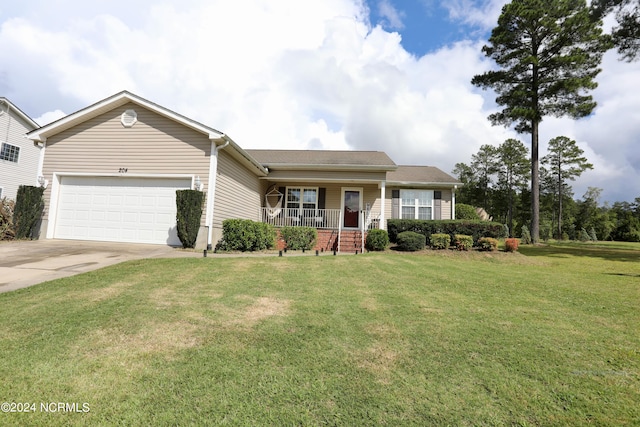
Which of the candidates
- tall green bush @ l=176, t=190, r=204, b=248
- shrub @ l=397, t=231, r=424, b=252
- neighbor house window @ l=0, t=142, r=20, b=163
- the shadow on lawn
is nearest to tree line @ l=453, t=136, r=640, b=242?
the shadow on lawn

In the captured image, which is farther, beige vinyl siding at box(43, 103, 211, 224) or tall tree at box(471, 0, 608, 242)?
tall tree at box(471, 0, 608, 242)

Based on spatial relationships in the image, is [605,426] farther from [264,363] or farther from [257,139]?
[257,139]

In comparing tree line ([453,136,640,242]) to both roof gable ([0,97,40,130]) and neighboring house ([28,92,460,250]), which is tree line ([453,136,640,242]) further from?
roof gable ([0,97,40,130])

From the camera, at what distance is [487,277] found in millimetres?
6555

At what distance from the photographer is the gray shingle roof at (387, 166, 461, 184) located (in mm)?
15853

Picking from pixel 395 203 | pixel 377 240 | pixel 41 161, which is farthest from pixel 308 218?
pixel 41 161

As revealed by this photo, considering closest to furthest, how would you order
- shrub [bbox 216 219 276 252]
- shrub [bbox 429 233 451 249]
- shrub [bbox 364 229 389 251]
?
shrub [bbox 216 219 276 252]
shrub [bbox 364 229 389 251]
shrub [bbox 429 233 451 249]

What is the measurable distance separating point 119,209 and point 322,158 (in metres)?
9.02

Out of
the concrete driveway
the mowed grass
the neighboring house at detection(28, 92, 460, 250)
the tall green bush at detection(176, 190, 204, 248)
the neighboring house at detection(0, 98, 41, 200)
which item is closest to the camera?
the mowed grass

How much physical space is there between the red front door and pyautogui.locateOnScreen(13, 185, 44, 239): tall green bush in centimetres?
1203

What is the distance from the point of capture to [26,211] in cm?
973

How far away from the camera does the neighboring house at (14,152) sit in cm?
1555

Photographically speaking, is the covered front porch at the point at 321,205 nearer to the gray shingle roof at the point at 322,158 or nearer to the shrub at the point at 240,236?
the gray shingle roof at the point at 322,158

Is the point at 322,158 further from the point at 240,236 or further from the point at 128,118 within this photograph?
the point at 128,118
